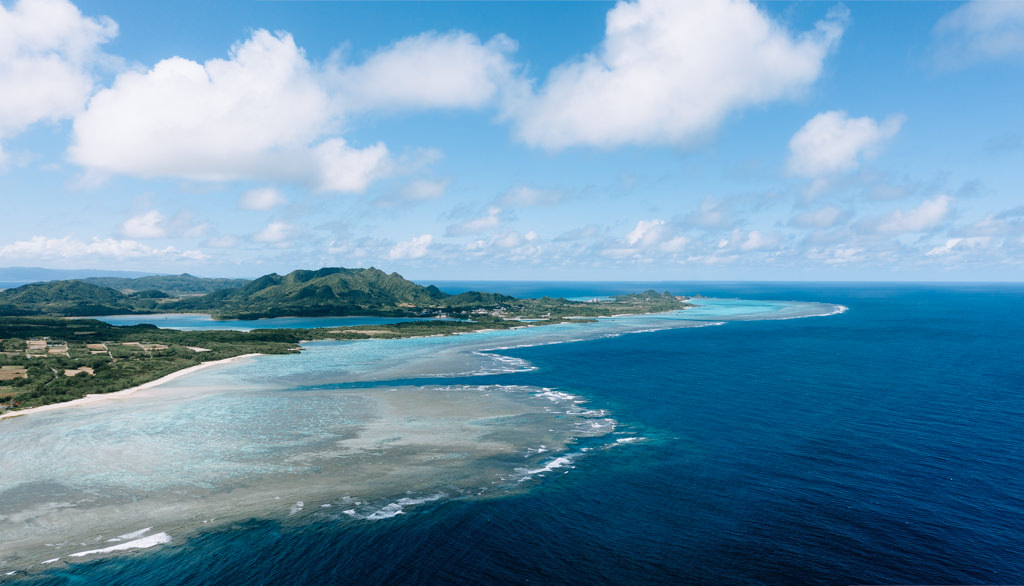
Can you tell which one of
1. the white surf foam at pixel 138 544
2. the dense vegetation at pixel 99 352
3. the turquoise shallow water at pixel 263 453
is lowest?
the white surf foam at pixel 138 544

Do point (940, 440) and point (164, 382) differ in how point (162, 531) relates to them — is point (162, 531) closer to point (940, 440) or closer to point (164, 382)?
point (164, 382)

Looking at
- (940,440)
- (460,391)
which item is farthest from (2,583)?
(940,440)

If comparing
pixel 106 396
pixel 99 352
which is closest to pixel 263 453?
pixel 106 396

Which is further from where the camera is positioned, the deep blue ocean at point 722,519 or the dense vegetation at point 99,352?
the dense vegetation at point 99,352

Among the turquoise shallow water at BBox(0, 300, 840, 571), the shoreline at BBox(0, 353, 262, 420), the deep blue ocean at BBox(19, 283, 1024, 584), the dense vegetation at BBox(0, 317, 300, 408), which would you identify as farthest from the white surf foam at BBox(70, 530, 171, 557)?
the dense vegetation at BBox(0, 317, 300, 408)

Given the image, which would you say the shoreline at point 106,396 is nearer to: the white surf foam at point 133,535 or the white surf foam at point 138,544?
the white surf foam at point 133,535

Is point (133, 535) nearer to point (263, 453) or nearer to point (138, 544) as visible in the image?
point (138, 544)

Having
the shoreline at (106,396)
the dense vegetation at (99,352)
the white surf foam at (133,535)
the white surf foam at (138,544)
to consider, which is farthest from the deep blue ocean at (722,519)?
the dense vegetation at (99,352)

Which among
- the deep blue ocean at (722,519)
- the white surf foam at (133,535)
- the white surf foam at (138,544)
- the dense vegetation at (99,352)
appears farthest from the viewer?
the dense vegetation at (99,352)

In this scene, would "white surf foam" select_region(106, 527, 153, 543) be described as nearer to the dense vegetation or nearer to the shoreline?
the shoreline

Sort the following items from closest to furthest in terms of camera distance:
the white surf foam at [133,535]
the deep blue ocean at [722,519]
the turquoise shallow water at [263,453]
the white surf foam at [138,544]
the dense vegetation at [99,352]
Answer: the deep blue ocean at [722,519] → the white surf foam at [138,544] → the white surf foam at [133,535] → the turquoise shallow water at [263,453] → the dense vegetation at [99,352]

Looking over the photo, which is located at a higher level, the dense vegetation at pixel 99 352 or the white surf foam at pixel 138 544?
the dense vegetation at pixel 99 352
